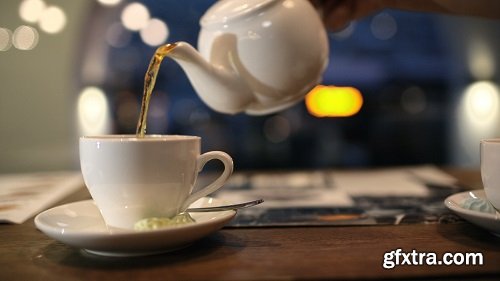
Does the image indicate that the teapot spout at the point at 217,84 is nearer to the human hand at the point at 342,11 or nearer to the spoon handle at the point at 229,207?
the spoon handle at the point at 229,207

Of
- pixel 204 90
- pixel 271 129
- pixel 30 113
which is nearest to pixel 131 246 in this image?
pixel 204 90

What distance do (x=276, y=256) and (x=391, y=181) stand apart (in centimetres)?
61

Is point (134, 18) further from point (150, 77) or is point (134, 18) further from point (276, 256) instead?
point (276, 256)

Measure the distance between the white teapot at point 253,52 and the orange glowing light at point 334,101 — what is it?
216 centimetres

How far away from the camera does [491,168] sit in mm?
524

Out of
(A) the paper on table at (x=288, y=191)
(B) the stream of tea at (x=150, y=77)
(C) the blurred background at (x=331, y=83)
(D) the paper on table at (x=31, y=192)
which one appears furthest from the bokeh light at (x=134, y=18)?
(B) the stream of tea at (x=150, y=77)

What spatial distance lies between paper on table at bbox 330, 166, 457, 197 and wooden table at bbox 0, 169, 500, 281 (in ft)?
0.92

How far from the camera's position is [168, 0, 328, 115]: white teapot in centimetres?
66

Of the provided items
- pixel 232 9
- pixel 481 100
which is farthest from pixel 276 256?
pixel 481 100

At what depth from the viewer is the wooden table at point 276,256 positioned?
436 millimetres

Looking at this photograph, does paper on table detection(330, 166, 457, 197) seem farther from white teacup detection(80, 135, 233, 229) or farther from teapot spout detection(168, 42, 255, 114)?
white teacup detection(80, 135, 233, 229)

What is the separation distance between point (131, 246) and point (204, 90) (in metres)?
0.28

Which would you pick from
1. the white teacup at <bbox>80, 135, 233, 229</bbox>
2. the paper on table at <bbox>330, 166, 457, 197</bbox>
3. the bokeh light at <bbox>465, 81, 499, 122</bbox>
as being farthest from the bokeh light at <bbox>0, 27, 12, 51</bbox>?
the bokeh light at <bbox>465, 81, 499, 122</bbox>

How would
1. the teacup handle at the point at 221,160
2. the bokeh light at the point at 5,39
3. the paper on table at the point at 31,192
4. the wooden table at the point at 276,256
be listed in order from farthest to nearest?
the bokeh light at the point at 5,39 → the paper on table at the point at 31,192 → the teacup handle at the point at 221,160 → the wooden table at the point at 276,256
